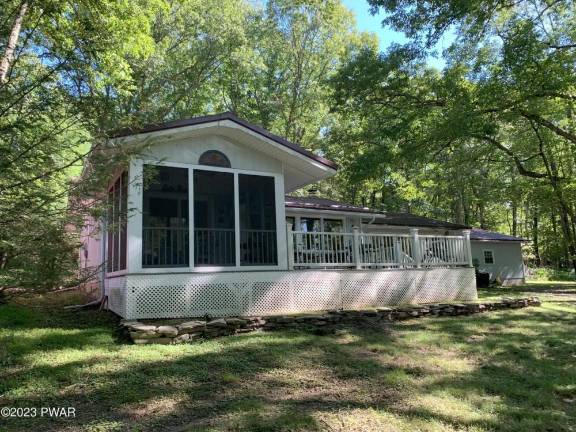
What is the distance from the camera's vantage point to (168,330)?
7.06m

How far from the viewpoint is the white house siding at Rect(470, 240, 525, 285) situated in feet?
81.5

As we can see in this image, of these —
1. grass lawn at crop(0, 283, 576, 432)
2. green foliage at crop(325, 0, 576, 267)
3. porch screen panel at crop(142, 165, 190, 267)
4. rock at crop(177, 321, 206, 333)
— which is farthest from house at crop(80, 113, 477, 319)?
green foliage at crop(325, 0, 576, 267)

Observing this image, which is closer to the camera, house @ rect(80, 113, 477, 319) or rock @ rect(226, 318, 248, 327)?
rock @ rect(226, 318, 248, 327)

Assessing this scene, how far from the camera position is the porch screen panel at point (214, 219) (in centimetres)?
884

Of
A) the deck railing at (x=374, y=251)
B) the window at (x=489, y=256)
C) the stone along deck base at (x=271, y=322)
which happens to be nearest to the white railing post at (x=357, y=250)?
the deck railing at (x=374, y=251)

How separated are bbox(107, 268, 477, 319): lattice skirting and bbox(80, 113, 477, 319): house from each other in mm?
21

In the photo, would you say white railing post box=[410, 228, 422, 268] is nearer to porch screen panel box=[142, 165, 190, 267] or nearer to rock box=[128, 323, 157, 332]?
porch screen panel box=[142, 165, 190, 267]

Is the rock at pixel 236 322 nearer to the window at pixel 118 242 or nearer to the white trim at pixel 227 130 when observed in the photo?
the window at pixel 118 242

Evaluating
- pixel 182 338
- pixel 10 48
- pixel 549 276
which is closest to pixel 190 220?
pixel 182 338

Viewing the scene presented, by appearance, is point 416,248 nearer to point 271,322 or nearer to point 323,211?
point 323,211

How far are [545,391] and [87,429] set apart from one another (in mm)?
5353

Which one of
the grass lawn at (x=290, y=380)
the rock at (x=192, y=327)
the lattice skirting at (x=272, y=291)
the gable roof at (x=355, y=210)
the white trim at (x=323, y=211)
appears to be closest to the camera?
the grass lawn at (x=290, y=380)

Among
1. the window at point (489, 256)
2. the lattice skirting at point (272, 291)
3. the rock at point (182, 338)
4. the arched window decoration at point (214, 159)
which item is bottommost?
the rock at point (182, 338)

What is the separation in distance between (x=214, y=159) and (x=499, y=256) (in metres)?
22.0
